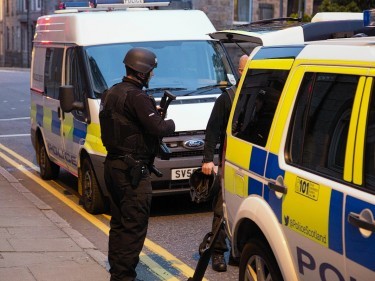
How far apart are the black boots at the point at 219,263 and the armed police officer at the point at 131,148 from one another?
119cm

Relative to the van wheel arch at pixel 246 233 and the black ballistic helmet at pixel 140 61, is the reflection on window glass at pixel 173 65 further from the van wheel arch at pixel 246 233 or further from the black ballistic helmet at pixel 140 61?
the van wheel arch at pixel 246 233

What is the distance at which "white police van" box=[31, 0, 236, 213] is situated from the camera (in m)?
9.33

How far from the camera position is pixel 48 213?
973 cm

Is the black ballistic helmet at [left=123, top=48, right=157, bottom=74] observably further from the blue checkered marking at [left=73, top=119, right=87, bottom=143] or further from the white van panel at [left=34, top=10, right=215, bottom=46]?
the white van panel at [left=34, top=10, right=215, bottom=46]

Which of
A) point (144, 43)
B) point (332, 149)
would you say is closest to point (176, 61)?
point (144, 43)

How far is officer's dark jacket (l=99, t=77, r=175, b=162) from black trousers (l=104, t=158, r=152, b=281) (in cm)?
15

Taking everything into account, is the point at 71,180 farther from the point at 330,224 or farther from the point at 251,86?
the point at 330,224

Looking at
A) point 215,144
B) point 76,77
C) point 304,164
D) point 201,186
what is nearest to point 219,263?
point 201,186

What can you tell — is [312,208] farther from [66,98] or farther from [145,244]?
[66,98]

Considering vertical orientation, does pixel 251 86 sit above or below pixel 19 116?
above

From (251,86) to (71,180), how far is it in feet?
25.5

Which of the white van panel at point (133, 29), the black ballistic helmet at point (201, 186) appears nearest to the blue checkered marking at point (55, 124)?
the white van panel at point (133, 29)

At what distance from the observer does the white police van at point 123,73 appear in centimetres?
933

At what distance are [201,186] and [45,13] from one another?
178 ft
